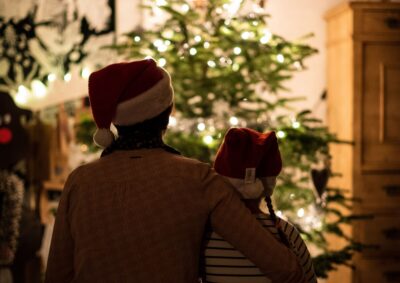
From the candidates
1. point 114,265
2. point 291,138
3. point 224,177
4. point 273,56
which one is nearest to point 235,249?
point 224,177

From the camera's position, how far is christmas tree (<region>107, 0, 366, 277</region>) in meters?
3.02

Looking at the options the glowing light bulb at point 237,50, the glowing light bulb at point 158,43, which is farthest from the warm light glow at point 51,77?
the glowing light bulb at point 237,50

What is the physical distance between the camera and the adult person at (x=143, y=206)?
1398 millimetres

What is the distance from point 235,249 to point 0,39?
3.00 meters

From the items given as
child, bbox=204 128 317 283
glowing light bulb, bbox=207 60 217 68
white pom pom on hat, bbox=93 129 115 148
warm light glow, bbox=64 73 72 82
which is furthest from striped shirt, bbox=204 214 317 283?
warm light glow, bbox=64 73 72 82

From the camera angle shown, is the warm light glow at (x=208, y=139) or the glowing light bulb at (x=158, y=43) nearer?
the warm light glow at (x=208, y=139)

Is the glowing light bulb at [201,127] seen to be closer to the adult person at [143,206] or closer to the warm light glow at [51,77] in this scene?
the warm light glow at [51,77]

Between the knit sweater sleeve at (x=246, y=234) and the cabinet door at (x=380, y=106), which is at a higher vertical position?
the cabinet door at (x=380, y=106)

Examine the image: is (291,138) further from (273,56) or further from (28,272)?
(28,272)

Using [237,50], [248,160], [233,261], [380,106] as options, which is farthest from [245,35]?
[233,261]

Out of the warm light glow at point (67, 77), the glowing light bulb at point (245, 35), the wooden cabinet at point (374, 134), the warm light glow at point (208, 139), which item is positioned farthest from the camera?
the warm light glow at point (67, 77)

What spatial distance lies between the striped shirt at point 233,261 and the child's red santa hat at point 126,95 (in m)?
0.33

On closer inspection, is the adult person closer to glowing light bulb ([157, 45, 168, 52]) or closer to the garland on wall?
glowing light bulb ([157, 45, 168, 52])

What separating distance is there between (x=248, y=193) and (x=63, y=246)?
1.47 ft
